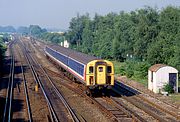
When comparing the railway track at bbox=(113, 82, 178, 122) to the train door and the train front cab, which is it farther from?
the train door

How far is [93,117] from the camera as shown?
2070cm

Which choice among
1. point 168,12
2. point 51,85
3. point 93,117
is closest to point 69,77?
point 51,85

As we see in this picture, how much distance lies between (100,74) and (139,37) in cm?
2049

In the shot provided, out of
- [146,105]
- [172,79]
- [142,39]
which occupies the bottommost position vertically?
[146,105]

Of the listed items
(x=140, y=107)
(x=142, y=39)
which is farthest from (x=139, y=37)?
(x=140, y=107)

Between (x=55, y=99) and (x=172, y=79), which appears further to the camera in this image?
(x=172, y=79)

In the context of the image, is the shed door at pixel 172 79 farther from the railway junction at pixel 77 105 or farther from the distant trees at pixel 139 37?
the distant trees at pixel 139 37

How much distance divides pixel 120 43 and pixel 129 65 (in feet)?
51.1

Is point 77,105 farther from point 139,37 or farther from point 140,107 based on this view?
point 139,37

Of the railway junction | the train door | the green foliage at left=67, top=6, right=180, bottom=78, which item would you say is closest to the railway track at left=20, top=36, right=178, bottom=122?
the railway junction

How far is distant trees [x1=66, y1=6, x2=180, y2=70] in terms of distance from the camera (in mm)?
38969

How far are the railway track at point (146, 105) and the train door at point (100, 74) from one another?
1797 millimetres

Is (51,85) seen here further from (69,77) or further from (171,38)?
(171,38)

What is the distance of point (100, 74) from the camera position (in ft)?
87.4
